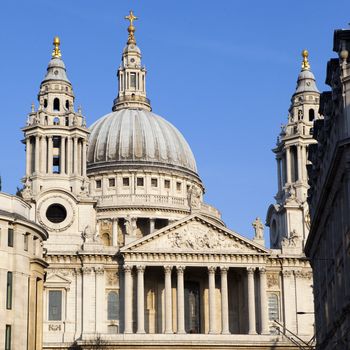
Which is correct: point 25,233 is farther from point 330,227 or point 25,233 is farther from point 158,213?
point 158,213

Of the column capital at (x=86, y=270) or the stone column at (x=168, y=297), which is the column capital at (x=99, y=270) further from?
the stone column at (x=168, y=297)

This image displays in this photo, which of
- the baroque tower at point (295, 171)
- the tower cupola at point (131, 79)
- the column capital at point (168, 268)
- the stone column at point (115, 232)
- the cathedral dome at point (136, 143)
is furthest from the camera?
the tower cupola at point (131, 79)

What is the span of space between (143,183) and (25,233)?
6535 cm

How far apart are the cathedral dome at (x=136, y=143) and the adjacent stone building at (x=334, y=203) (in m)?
68.3

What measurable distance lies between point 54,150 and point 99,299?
1765cm

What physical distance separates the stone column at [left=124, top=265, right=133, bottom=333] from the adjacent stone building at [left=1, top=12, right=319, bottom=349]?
0.46 feet

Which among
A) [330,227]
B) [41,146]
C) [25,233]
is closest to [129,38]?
[41,146]

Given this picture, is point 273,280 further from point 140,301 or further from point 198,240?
point 140,301

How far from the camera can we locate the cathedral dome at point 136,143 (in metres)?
143

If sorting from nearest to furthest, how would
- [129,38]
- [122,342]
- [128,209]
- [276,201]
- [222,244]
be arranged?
[122,342]
[222,244]
[276,201]
[128,209]
[129,38]

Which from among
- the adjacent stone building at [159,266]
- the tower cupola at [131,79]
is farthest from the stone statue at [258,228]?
the tower cupola at [131,79]

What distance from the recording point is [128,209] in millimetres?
135750

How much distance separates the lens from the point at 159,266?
114 m

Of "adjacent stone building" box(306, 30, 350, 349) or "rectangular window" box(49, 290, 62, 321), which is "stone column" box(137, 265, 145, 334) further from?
"adjacent stone building" box(306, 30, 350, 349)
